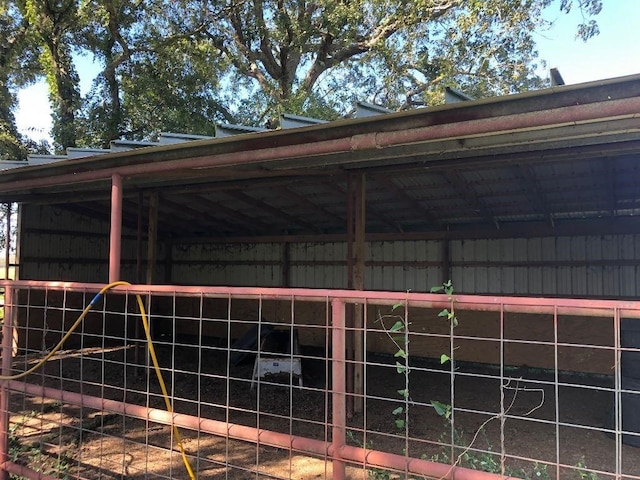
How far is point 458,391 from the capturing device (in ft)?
24.5

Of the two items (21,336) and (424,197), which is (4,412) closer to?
(424,197)

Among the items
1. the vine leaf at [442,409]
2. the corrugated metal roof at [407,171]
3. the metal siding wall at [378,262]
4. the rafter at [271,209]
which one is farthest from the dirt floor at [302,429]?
the rafter at [271,209]

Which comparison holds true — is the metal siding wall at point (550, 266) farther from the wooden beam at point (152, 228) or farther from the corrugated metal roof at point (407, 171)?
the wooden beam at point (152, 228)

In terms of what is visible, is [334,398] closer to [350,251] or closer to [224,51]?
[350,251]

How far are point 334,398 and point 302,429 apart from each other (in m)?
3.68

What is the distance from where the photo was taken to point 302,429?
5.58 meters

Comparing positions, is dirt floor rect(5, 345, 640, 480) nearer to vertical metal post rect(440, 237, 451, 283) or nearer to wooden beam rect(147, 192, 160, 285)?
wooden beam rect(147, 192, 160, 285)

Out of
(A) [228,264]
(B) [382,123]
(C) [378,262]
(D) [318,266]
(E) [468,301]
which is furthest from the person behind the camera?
(A) [228,264]

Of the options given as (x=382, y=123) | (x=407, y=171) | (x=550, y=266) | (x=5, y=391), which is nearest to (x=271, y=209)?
(x=407, y=171)

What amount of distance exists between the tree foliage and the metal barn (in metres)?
4.10

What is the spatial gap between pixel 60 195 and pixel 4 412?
18.0 feet

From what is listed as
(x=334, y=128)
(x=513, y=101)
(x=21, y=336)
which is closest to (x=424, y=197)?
(x=334, y=128)

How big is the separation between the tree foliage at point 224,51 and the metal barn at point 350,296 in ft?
13.4

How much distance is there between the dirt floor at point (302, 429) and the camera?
13.3 feet
